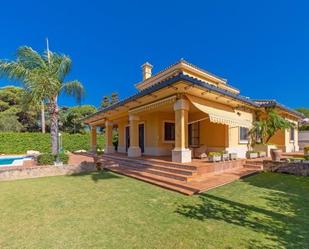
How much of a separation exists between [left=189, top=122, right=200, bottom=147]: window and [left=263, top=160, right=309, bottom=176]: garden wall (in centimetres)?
733

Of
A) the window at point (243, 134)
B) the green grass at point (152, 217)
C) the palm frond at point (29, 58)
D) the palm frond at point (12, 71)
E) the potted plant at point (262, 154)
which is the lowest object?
the green grass at point (152, 217)

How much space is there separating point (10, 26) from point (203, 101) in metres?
33.0

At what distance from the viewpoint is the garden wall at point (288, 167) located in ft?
49.8

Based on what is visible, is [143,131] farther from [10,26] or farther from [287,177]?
[10,26]

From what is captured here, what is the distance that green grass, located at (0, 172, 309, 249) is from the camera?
19.8 ft

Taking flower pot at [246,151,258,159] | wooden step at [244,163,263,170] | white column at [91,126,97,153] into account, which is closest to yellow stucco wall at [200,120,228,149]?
flower pot at [246,151,258,159]

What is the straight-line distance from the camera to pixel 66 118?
5569 cm

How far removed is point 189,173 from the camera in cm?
1336

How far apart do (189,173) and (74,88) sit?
15.3 m

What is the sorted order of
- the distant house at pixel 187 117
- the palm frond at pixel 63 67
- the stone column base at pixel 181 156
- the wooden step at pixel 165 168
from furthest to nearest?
the palm frond at pixel 63 67, the distant house at pixel 187 117, the stone column base at pixel 181 156, the wooden step at pixel 165 168

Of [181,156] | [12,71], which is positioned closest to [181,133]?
[181,156]

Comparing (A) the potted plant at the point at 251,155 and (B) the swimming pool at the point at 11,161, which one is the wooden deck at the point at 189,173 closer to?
(A) the potted plant at the point at 251,155

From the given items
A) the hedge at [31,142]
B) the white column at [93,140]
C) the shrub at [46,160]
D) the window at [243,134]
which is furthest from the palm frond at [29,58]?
the hedge at [31,142]

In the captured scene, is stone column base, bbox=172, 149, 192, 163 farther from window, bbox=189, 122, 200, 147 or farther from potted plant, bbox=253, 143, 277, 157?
potted plant, bbox=253, 143, 277, 157
